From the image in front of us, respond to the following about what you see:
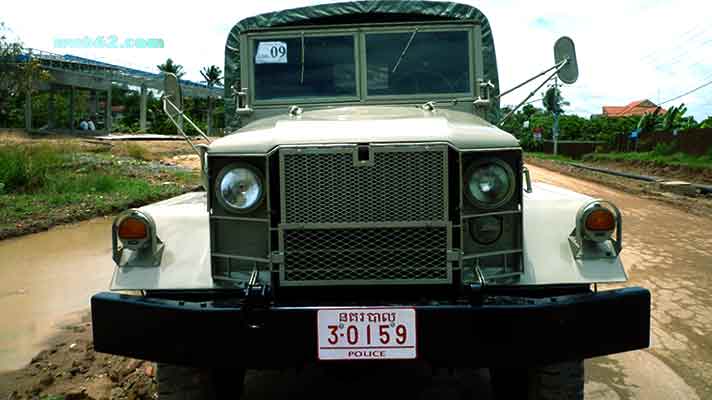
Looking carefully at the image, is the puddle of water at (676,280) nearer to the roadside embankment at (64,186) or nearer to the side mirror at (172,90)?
the side mirror at (172,90)

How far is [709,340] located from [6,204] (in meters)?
9.91

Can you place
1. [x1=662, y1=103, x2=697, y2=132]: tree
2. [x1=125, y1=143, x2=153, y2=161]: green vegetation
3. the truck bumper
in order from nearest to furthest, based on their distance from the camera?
the truck bumper
[x1=125, y1=143, x2=153, y2=161]: green vegetation
[x1=662, y1=103, x2=697, y2=132]: tree

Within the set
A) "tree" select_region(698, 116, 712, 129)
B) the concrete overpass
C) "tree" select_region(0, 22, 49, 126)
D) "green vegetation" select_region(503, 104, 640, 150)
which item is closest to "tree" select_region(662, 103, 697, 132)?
"tree" select_region(698, 116, 712, 129)

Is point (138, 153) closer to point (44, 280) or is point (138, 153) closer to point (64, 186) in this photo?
point (64, 186)

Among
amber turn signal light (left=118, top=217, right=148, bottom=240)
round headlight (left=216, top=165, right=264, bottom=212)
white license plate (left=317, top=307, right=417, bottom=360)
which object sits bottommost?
white license plate (left=317, top=307, right=417, bottom=360)

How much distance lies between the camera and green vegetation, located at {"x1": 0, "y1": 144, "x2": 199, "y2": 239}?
392 inches

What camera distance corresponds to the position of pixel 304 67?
4102mm

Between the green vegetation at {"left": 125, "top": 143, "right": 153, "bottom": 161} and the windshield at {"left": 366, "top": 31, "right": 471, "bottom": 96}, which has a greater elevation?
the windshield at {"left": 366, "top": 31, "right": 471, "bottom": 96}

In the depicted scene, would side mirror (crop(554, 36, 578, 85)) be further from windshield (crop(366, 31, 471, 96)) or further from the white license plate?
the white license plate

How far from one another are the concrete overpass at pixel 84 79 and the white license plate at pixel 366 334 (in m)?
29.6

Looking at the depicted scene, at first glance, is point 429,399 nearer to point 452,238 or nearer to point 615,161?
point 452,238

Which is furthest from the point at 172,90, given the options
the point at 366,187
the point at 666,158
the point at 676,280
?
the point at 666,158

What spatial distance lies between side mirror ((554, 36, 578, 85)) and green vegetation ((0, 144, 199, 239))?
761 centimetres

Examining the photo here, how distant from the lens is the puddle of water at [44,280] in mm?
4977
